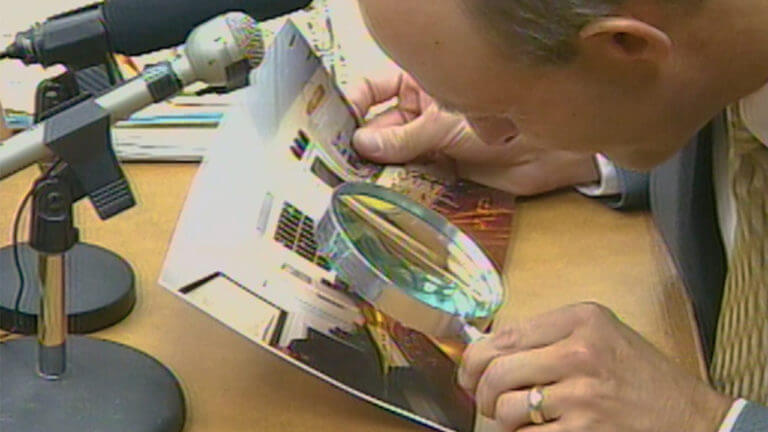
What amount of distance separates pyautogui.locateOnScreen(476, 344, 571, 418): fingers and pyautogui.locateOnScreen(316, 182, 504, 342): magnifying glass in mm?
65

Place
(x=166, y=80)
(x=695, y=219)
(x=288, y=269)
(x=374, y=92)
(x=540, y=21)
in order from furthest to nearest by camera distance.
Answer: (x=374, y=92) < (x=695, y=219) < (x=288, y=269) < (x=166, y=80) < (x=540, y=21)

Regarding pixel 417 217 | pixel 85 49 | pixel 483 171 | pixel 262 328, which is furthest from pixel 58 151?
pixel 483 171

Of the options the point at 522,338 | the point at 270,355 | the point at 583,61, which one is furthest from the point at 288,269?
the point at 583,61

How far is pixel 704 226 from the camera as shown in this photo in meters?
0.94

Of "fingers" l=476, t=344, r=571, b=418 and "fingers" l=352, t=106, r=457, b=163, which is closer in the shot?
"fingers" l=476, t=344, r=571, b=418

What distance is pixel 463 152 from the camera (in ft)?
3.30

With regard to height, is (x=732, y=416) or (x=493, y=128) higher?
(x=493, y=128)

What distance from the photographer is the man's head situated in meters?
0.60

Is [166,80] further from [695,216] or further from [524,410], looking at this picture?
[695,216]

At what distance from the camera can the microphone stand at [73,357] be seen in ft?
2.32

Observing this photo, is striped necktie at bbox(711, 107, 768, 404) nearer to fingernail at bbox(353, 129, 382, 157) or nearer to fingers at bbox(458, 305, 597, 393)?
fingers at bbox(458, 305, 597, 393)

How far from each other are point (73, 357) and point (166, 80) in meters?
0.20

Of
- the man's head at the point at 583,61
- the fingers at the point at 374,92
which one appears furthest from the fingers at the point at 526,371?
the fingers at the point at 374,92

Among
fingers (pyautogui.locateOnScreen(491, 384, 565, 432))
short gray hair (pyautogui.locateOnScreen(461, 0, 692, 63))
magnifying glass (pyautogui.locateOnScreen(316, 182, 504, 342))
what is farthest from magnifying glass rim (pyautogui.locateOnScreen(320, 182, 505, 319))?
short gray hair (pyautogui.locateOnScreen(461, 0, 692, 63))
